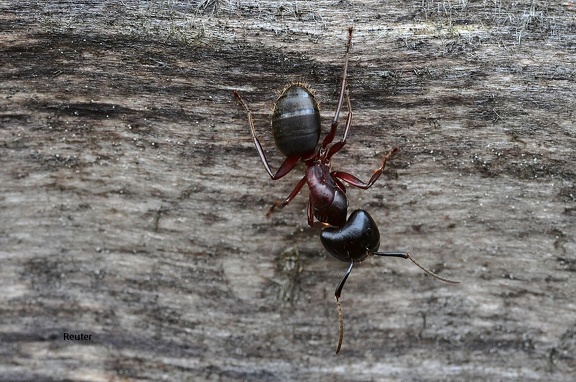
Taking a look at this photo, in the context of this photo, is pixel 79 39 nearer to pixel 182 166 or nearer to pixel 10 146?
pixel 10 146

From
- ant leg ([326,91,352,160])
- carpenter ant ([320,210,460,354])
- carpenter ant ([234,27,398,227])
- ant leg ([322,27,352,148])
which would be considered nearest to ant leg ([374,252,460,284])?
carpenter ant ([320,210,460,354])

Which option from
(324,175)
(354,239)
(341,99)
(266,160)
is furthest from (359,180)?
(266,160)

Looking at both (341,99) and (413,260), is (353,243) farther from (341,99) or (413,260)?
(341,99)

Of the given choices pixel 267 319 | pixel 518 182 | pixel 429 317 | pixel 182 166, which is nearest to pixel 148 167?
pixel 182 166

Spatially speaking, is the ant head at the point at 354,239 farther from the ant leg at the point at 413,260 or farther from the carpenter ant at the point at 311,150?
the carpenter ant at the point at 311,150

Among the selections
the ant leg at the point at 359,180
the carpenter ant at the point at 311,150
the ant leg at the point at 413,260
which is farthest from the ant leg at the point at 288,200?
the ant leg at the point at 413,260

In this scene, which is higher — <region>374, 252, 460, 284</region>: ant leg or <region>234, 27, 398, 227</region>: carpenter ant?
<region>234, 27, 398, 227</region>: carpenter ant

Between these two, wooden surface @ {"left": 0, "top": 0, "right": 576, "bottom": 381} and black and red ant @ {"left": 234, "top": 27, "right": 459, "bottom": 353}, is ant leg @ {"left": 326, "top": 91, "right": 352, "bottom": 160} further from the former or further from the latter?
wooden surface @ {"left": 0, "top": 0, "right": 576, "bottom": 381}

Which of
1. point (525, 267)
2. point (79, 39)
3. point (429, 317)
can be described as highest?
point (79, 39)

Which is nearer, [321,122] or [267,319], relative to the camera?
[267,319]
